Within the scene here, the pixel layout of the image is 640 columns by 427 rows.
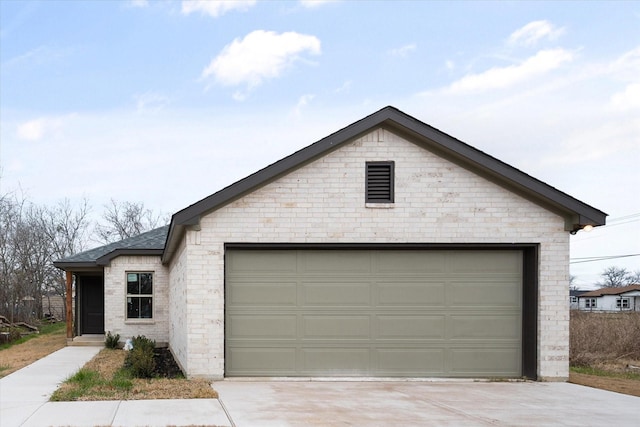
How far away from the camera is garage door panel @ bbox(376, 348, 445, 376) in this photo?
11414mm

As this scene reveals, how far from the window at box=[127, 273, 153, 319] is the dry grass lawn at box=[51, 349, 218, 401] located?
7527 millimetres

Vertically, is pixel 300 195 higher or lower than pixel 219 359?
higher

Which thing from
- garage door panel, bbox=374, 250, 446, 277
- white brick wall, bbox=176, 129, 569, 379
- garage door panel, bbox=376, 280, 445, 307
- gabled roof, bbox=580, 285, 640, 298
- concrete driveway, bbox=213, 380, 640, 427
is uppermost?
white brick wall, bbox=176, 129, 569, 379

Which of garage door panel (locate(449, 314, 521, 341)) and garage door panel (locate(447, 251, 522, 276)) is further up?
garage door panel (locate(447, 251, 522, 276))

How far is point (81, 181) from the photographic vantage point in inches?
Result: 1891

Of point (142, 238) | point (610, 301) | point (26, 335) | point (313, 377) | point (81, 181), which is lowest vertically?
point (610, 301)

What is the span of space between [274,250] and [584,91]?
11.2 metres

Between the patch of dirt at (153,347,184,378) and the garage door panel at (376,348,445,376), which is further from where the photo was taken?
the patch of dirt at (153,347,184,378)

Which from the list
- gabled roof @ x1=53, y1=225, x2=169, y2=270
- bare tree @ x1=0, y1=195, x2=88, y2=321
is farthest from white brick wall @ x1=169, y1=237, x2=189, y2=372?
bare tree @ x1=0, y1=195, x2=88, y2=321

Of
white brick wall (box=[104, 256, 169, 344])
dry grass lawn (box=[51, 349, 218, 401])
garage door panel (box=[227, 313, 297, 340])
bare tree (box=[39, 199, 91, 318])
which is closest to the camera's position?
dry grass lawn (box=[51, 349, 218, 401])

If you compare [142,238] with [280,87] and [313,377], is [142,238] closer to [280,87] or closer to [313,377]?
[280,87]

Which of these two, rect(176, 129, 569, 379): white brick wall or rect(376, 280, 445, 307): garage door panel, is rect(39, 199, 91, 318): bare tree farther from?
rect(376, 280, 445, 307): garage door panel

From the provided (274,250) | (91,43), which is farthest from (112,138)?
(274,250)

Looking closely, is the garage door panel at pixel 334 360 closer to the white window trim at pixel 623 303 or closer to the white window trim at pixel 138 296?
the white window trim at pixel 138 296
